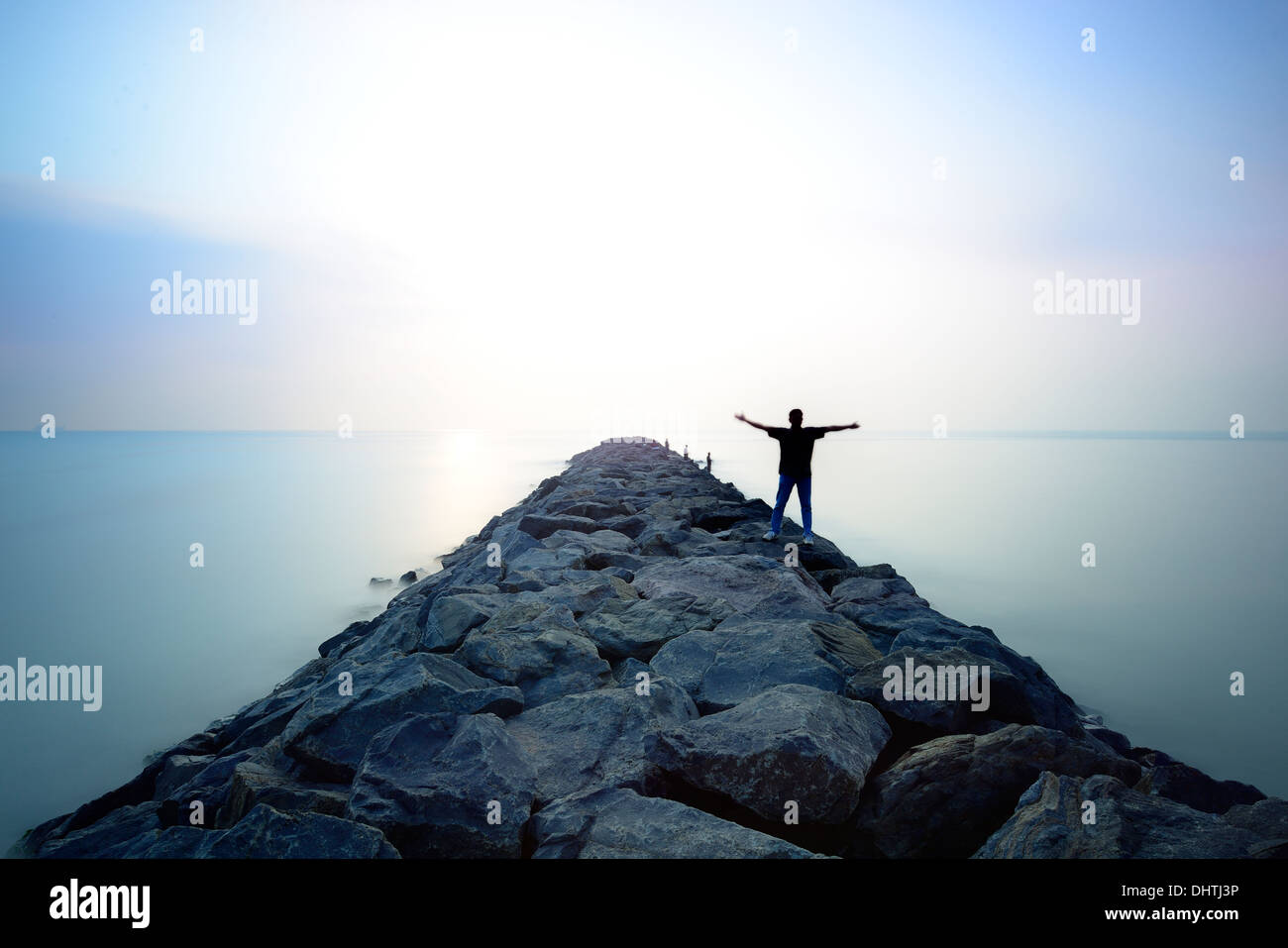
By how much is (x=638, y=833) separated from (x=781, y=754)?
2.97 ft

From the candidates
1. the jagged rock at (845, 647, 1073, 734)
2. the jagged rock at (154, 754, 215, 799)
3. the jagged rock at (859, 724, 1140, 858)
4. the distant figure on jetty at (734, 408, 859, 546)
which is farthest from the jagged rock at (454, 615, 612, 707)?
the distant figure on jetty at (734, 408, 859, 546)

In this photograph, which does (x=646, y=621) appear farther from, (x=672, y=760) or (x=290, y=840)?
(x=290, y=840)

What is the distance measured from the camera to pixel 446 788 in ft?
12.1

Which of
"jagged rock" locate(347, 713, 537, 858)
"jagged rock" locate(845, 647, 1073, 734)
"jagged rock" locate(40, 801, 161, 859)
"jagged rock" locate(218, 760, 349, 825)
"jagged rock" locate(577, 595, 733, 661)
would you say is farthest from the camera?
"jagged rock" locate(577, 595, 733, 661)

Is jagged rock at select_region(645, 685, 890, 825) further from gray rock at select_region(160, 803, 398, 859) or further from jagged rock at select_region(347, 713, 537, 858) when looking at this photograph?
gray rock at select_region(160, 803, 398, 859)

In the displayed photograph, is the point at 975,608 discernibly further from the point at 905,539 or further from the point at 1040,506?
the point at 1040,506

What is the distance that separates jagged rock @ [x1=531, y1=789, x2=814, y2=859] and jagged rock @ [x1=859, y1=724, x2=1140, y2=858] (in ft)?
2.62

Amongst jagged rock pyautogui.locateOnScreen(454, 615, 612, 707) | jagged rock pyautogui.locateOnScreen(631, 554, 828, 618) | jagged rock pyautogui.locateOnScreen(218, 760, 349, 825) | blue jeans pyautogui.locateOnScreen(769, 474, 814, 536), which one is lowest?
jagged rock pyautogui.locateOnScreen(218, 760, 349, 825)

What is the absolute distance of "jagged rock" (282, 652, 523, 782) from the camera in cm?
452

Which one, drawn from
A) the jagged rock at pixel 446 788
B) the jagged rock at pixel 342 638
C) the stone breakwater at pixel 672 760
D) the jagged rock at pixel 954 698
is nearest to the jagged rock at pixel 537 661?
the stone breakwater at pixel 672 760

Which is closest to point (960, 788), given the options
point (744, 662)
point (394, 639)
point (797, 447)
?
point (744, 662)
